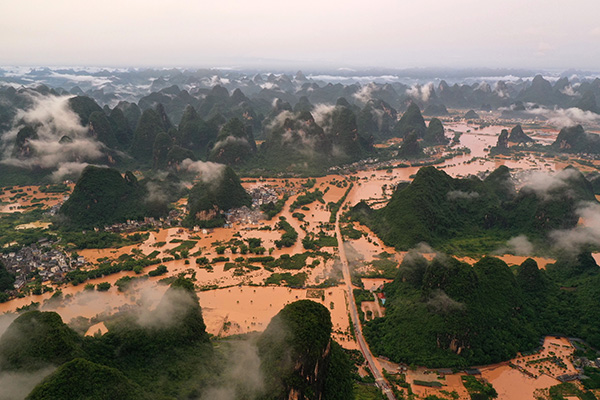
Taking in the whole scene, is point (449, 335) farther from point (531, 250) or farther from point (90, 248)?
point (90, 248)

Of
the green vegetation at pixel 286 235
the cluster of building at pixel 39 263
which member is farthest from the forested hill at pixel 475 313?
the cluster of building at pixel 39 263

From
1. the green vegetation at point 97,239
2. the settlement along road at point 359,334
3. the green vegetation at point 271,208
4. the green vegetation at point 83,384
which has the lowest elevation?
the settlement along road at point 359,334

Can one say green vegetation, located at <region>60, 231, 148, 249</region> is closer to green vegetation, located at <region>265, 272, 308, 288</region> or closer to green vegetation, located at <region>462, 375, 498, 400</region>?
green vegetation, located at <region>265, 272, 308, 288</region>

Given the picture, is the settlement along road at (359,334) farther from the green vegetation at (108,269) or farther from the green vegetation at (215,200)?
the green vegetation at (108,269)

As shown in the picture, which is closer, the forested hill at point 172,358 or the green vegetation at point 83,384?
the green vegetation at point 83,384

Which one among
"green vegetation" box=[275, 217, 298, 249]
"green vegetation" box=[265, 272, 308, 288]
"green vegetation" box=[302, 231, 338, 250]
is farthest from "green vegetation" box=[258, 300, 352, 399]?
"green vegetation" box=[275, 217, 298, 249]

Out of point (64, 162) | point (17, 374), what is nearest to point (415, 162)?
point (64, 162)

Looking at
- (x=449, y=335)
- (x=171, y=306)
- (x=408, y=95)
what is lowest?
(x=449, y=335)
